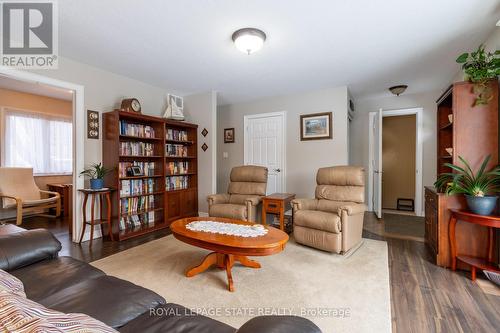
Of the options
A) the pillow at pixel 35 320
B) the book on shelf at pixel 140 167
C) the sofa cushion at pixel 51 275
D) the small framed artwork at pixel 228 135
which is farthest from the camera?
the small framed artwork at pixel 228 135

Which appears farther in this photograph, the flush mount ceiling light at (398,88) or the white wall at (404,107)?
the white wall at (404,107)

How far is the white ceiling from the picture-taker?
2033 millimetres

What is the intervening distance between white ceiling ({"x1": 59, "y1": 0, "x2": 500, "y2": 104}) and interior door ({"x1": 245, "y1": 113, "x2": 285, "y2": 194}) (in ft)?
3.70

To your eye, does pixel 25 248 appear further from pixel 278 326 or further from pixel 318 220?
pixel 318 220

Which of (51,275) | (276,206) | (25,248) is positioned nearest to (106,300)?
(51,275)

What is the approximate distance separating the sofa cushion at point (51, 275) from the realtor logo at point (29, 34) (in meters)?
2.12

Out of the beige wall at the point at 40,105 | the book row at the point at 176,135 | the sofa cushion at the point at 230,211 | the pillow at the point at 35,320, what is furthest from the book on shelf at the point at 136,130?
the pillow at the point at 35,320

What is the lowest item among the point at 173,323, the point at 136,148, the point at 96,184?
the point at 173,323

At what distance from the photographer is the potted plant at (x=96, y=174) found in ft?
10.3

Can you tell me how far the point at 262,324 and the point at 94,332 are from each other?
1.49ft

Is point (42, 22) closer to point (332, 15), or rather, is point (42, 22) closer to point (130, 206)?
point (130, 206)

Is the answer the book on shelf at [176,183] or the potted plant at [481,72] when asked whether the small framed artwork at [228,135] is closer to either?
the book on shelf at [176,183]

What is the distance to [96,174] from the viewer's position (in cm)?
334

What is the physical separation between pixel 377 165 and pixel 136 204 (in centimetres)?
434
